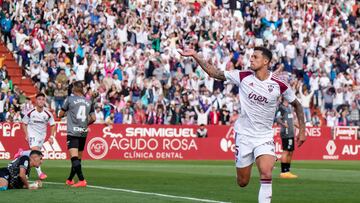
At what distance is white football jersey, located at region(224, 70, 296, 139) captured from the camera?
1400 centimetres

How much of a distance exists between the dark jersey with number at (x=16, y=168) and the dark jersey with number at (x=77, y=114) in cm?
230

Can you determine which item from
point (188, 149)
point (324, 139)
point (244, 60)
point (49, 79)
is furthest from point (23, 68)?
point (324, 139)

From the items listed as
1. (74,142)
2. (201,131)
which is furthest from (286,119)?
(201,131)

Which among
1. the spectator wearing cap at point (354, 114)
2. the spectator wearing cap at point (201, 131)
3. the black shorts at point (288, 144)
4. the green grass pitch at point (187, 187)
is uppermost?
the spectator wearing cap at point (354, 114)

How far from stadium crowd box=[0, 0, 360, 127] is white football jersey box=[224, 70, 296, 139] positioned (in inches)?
935

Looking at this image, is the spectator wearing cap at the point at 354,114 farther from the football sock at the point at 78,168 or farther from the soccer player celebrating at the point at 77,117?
the football sock at the point at 78,168

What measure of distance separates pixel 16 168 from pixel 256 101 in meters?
6.40

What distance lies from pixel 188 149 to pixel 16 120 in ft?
24.7

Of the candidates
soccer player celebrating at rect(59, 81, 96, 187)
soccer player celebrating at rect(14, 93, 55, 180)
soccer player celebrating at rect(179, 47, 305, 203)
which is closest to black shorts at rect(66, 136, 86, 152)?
soccer player celebrating at rect(59, 81, 96, 187)

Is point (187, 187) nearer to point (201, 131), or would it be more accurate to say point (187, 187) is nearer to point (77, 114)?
point (77, 114)

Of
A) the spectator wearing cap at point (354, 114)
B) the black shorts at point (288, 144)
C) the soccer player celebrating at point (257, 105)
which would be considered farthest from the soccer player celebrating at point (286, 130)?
the spectator wearing cap at point (354, 114)

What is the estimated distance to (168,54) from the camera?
42500 millimetres

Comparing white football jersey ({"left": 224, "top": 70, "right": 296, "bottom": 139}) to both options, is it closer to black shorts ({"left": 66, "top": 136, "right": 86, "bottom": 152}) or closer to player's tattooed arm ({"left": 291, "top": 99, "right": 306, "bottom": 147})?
player's tattooed arm ({"left": 291, "top": 99, "right": 306, "bottom": 147})

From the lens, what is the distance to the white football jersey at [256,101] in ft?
45.9
